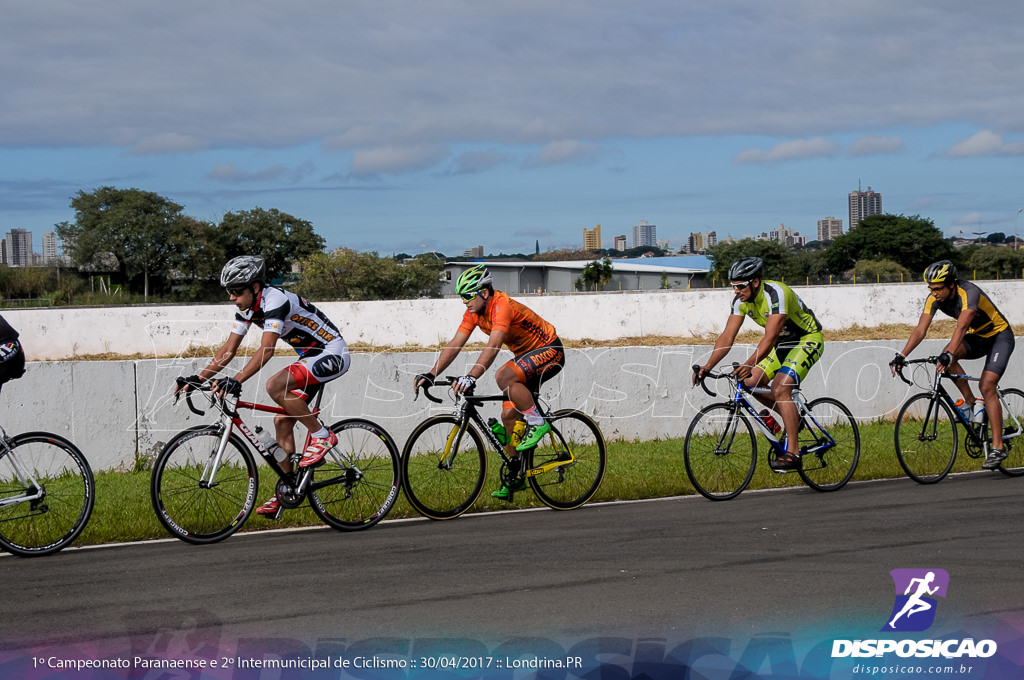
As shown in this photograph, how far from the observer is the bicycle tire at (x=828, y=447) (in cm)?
909

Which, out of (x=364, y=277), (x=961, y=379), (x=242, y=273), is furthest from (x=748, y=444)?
(x=364, y=277)

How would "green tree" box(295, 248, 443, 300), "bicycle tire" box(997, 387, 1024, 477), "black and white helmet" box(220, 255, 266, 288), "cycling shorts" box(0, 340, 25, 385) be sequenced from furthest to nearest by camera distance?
"green tree" box(295, 248, 443, 300)
"bicycle tire" box(997, 387, 1024, 477)
"black and white helmet" box(220, 255, 266, 288)
"cycling shorts" box(0, 340, 25, 385)

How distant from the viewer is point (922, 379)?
1431 cm

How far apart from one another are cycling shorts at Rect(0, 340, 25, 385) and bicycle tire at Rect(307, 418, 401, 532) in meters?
2.14

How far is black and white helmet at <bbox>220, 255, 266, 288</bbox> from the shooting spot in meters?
7.28

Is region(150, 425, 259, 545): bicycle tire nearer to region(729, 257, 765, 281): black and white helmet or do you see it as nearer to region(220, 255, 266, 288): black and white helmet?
region(220, 255, 266, 288): black and white helmet

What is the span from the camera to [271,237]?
287 feet

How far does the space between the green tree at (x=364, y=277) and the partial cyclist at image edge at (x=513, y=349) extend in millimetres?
47135

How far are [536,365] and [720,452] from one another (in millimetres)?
1775

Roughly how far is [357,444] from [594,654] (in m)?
3.61

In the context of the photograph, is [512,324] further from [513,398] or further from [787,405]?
[787,405]

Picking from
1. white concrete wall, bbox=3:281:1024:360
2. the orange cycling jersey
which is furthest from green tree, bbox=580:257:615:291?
the orange cycling jersey

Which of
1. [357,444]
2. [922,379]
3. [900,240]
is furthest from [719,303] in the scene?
[900,240]

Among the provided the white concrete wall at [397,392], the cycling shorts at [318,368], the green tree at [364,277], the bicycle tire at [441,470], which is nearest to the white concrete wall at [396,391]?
the white concrete wall at [397,392]
